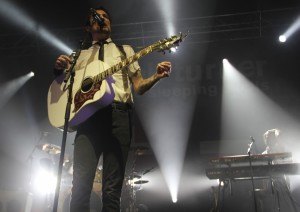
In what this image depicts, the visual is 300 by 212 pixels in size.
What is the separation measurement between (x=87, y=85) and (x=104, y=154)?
1.78 ft

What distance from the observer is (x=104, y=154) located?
2.14 meters

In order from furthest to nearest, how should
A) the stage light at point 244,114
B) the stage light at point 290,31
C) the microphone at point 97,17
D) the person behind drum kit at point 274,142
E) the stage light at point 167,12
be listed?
the stage light at point 244,114 → the stage light at point 290,31 → the stage light at point 167,12 → the person behind drum kit at point 274,142 → the microphone at point 97,17

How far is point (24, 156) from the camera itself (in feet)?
28.6

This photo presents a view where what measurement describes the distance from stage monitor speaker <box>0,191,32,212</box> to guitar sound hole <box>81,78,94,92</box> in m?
4.85

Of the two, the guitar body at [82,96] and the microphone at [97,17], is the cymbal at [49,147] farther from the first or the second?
the microphone at [97,17]

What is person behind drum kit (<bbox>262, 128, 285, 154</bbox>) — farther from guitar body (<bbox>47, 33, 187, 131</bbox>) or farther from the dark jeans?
the dark jeans

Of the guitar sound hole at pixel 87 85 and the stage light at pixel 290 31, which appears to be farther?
the stage light at pixel 290 31

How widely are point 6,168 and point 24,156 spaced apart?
557mm

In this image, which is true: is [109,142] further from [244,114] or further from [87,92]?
[244,114]

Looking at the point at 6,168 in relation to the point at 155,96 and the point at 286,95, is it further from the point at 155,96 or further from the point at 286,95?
the point at 286,95

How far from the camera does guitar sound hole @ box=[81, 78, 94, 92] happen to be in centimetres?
231

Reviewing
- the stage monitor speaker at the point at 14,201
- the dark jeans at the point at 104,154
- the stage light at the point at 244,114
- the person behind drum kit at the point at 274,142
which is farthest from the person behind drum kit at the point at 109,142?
the stage light at the point at 244,114

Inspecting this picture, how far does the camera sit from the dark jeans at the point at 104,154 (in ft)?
6.53

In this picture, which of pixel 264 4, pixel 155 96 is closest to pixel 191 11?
pixel 264 4
